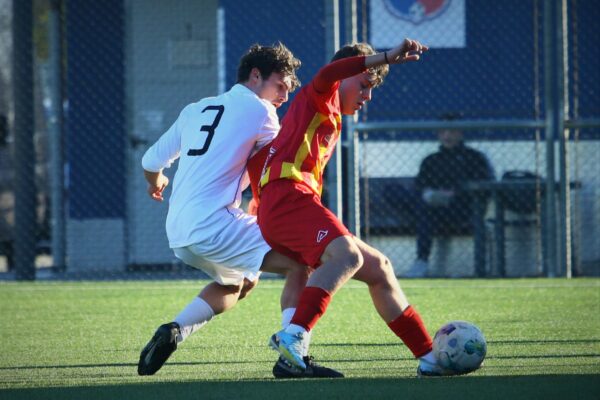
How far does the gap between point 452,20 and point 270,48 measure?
5923 millimetres

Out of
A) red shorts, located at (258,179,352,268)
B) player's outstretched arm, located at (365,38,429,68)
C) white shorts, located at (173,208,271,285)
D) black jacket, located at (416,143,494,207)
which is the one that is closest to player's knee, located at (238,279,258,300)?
white shorts, located at (173,208,271,285)

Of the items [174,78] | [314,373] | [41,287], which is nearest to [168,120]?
[174,78]

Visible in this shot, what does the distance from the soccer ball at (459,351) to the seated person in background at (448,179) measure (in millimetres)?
5934

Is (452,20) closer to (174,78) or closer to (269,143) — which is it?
(174,78)

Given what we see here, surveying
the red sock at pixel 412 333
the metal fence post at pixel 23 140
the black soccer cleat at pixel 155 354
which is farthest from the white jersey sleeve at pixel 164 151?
the metal fence post at pixel 23 140

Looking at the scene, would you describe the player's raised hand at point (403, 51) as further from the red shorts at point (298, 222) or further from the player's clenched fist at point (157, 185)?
the player's clenched fist at point (157, 185)

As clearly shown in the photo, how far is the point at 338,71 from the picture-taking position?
4410mm

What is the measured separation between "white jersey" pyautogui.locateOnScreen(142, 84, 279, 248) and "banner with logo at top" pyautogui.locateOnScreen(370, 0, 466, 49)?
18.7 ft

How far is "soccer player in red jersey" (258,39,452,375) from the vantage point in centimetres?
434

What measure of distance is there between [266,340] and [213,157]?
56.3 inches

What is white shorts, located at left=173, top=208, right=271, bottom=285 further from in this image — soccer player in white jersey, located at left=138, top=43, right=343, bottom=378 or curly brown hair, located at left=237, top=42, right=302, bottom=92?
curly brown hair, located at left=237, top=42, right=302, bottom=92

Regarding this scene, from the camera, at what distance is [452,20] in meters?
10.6

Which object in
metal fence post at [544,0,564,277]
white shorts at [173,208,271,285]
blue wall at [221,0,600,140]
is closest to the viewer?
white shorts at [173,208,271,285]

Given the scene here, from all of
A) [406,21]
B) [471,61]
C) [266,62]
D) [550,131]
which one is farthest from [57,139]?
[266,62]
